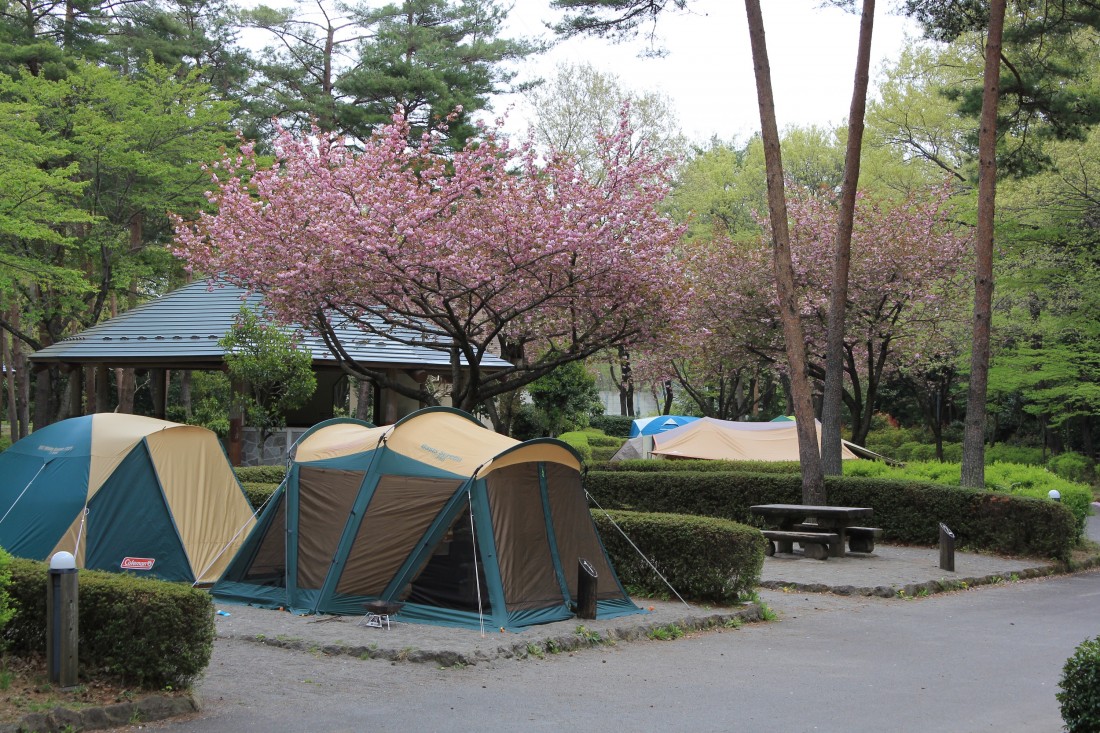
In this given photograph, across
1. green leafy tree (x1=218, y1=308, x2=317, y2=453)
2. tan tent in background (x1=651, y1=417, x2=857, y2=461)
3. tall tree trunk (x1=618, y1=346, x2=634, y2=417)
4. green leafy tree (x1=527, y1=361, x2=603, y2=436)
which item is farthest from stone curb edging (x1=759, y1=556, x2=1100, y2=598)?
tall tree trunk (x1=618, y1=346, x2=634, y2=417)

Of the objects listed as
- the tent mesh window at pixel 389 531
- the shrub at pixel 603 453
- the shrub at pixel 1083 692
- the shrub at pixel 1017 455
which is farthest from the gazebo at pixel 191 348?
A: the shrub at pixel 1017 455

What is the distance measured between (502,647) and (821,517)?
7.98 m

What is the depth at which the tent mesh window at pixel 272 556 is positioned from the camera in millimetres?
10172

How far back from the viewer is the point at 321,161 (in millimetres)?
16766

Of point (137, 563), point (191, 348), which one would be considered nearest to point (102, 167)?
point (191, 348)

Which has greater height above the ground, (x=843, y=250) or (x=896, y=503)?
(x=843, y=250)

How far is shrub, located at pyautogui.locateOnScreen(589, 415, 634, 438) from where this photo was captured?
144 feet

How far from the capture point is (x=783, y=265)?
52.3 feet

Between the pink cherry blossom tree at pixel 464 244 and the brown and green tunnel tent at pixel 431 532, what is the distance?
576 cm

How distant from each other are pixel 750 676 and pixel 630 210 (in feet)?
31.8

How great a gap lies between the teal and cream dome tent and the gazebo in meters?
9.18

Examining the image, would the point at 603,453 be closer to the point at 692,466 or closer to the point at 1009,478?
the point at 692,466

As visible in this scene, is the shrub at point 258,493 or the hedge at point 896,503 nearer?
the shrub at point 258,493

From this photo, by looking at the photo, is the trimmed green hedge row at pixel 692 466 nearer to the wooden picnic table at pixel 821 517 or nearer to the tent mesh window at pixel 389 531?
the wooden picnic table at pixel 821 517
